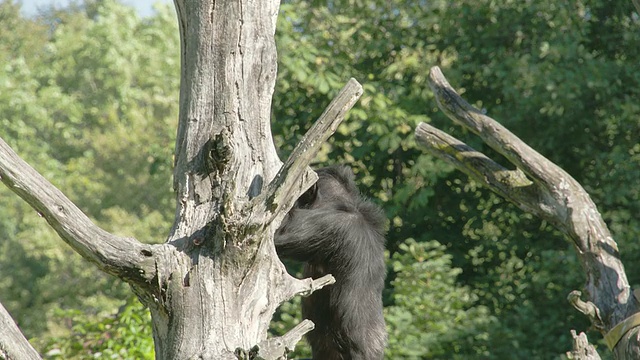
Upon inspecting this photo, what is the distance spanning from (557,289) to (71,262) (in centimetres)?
1206

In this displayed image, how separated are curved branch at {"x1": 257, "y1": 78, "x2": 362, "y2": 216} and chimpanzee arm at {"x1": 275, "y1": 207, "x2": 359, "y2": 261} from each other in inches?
90.3

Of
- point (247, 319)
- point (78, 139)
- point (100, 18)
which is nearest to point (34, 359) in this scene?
point (247, 319)

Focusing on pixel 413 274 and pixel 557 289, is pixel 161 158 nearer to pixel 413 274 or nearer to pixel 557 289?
pixel 413 274

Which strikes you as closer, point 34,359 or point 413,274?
point 34,359

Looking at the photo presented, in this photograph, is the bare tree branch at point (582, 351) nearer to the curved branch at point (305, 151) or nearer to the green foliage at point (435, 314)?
the curved branch at point (305, 151)

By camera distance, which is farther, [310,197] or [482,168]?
[482,168]

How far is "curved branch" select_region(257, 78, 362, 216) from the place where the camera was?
3043 mm

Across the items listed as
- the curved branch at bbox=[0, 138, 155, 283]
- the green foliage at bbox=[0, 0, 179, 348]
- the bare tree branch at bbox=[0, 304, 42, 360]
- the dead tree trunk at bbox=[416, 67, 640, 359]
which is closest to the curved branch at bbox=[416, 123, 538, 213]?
the dead tree trunk at bbox=[416, 67, 640, 359]

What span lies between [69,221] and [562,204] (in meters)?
3.90

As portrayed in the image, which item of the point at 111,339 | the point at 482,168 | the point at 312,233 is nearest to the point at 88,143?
the point at 111,339

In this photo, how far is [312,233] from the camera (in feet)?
17.8

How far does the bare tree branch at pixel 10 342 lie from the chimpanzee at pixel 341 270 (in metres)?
2.47

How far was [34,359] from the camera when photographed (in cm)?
303

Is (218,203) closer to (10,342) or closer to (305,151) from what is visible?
(305,151)
